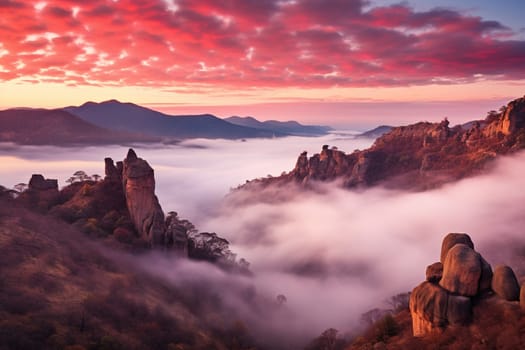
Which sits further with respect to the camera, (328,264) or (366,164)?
(366,164)

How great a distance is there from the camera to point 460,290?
31.0 meters

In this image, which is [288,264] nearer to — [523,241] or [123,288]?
[523,241]

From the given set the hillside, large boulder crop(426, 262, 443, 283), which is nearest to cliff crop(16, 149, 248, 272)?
the hillside

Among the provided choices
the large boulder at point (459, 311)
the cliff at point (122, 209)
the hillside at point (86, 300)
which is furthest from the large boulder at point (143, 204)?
the large boulder at point (459, 311)

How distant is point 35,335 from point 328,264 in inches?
4693

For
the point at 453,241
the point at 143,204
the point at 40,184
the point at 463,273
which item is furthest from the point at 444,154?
the point at 40,184

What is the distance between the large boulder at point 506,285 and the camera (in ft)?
98.2

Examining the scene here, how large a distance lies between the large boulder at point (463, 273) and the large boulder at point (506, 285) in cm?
151

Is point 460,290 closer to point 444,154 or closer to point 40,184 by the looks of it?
point 40,184

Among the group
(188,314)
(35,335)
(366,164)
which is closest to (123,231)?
(188,314)

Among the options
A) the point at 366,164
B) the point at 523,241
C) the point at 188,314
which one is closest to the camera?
the point at 188,314

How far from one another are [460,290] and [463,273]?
1495 millimetres

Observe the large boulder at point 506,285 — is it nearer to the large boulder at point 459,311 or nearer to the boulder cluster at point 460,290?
the boulder cluster at point 460,290

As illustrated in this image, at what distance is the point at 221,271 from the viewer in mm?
91125
